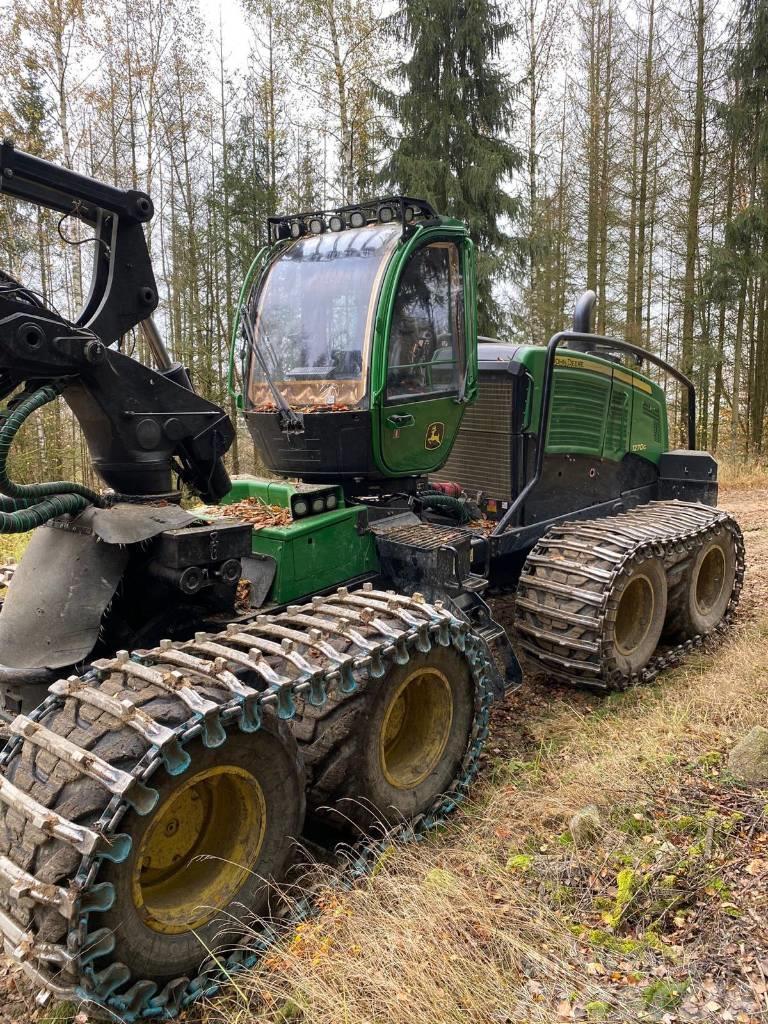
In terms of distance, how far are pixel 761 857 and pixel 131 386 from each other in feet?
10.8

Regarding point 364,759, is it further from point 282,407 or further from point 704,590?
point 704,590

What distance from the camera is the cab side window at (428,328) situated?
4.73 metres

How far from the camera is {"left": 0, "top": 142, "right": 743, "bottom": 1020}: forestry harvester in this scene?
2.63m

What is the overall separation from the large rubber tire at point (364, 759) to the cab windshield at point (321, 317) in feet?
5.62

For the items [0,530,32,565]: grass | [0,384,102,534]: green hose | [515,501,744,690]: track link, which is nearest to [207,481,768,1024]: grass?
[515,501,744,690]: track link

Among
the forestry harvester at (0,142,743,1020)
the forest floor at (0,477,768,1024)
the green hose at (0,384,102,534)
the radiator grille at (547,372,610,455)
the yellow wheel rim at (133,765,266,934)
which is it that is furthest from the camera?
the radiator grille at (547,372,610,455)

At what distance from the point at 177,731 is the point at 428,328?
123 inches

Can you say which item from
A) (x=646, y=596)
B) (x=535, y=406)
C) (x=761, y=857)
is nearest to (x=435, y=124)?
(x=535, y=406)

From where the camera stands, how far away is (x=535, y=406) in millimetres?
5852

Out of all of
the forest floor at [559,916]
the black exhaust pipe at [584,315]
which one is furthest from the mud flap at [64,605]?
the black exhaust pipe at [584,315]

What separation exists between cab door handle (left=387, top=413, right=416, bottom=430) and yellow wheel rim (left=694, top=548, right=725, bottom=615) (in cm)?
312

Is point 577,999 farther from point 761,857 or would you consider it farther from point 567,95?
point 567,95

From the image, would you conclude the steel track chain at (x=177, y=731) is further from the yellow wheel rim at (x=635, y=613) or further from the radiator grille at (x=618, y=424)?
the radiator grille at (x=618, y=424)

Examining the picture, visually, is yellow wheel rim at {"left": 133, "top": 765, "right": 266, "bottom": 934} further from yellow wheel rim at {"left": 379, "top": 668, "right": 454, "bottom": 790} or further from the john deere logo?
the john deere logo
